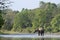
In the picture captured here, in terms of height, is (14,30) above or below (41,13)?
below

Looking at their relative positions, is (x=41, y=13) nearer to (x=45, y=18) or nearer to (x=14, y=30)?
(x=45, y=18)

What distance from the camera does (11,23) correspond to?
252 ft

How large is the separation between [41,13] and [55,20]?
4077 mm

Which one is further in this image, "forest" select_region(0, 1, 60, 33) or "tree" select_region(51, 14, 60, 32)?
"forest" select_region(0, 1, 60, 33)

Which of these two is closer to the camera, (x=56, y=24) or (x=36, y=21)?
(x=56, y=24)

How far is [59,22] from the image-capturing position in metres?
60.0

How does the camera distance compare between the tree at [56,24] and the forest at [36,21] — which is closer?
the tree at [56,24]

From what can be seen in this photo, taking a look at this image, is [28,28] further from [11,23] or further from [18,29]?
[11,23]

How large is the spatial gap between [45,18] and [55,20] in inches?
121

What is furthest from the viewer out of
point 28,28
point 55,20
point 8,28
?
point 8,28

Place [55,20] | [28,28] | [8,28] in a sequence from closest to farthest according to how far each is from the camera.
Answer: [55,20], [28,28], [8,28]

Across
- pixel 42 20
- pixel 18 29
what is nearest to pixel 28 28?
pixel 18 29

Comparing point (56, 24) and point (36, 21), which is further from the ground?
point (36, 21)

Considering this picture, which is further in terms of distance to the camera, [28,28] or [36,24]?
[28,28]
